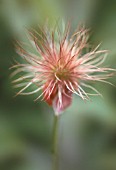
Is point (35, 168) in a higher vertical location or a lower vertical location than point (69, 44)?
lower

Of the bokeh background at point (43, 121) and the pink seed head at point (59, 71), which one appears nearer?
the pink seed head at point (59, 71)

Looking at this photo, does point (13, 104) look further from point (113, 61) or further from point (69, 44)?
point (69, 44)

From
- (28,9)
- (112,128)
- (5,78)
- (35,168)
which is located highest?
(28,9)

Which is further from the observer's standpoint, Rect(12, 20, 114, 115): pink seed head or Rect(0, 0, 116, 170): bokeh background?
Rect(0, 0, 116, 170): bokeh background

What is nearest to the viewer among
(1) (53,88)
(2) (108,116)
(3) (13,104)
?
(1) (53,88)

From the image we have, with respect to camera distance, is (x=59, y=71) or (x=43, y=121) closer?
(x=59, y=71)

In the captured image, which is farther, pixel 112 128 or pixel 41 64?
pixel 112 128

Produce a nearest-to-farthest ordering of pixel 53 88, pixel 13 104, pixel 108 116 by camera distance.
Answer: pixel 53 88 < pixel 108 116 < pixel 13 104

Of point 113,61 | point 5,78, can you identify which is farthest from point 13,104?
point 113,61
